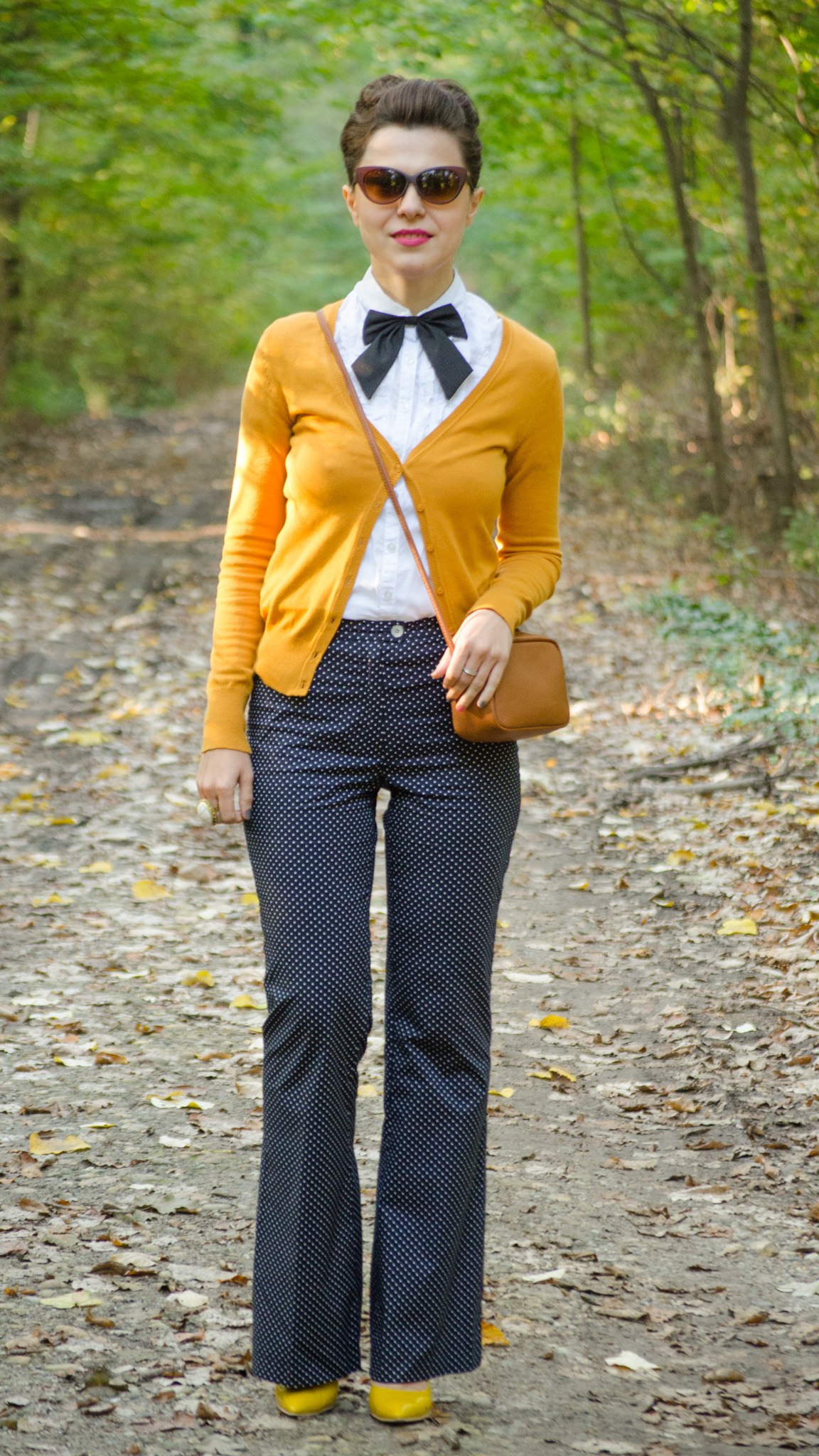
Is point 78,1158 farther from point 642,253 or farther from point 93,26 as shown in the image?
point 642,253

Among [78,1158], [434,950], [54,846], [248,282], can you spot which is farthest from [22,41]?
[248,282]

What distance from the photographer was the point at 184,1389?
2.78 metres

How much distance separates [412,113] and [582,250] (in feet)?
52.4

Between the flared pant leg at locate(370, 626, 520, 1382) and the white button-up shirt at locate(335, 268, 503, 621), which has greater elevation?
the white button-up shirt at locate(335, 268, 503, 621)

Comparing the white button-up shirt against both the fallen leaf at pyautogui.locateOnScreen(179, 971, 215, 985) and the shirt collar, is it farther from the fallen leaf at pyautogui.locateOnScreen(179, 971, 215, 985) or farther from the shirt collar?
the fallen leaf at pyautogui.locateOnScreen(179, 971, 215, 985)

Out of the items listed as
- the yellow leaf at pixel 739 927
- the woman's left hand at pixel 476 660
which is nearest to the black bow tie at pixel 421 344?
the woman's left hand at pixel 476 660

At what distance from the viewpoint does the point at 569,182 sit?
1741cm

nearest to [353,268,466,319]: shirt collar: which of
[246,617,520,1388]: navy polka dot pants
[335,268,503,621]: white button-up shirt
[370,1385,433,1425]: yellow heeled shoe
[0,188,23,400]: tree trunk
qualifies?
[335,268,503,621]: white button-up shirt

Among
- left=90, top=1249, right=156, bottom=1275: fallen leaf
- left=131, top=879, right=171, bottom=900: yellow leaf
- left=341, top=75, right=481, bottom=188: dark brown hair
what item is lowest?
left=131, top=879, right=171, bottom=900: yellow leaf

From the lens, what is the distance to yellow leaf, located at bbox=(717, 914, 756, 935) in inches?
214

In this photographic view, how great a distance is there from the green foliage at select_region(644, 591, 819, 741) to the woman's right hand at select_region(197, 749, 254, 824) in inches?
212

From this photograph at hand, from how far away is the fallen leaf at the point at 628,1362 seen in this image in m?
2.89

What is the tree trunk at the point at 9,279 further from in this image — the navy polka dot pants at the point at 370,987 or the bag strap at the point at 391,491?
the navy polka dot pants at the point at 370,987

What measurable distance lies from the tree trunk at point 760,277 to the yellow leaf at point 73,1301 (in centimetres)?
971
